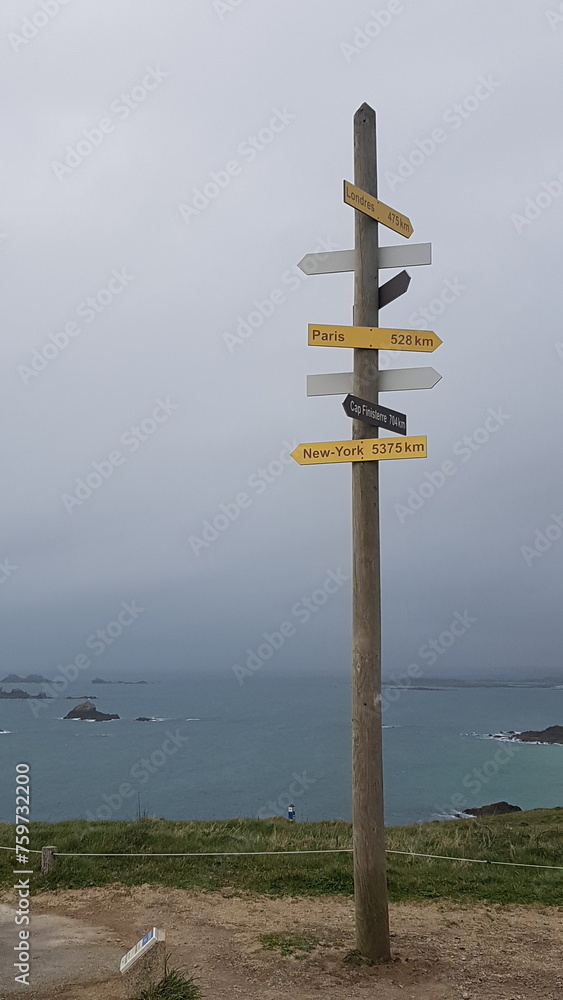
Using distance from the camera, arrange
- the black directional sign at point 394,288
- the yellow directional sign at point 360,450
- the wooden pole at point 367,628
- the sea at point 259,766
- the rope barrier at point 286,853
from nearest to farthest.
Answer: the wooden pole at point 367,628 < the yellow directional sign at point 360,450 < the black directional sign at point 394,288 < the rope barrier at point 286,853 < the sea at point 259,766

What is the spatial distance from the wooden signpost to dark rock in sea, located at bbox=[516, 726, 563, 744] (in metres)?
88.2

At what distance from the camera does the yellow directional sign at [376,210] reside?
218 inches

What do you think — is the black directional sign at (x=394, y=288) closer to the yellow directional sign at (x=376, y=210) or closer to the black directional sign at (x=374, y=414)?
the yellow directional sign at (x=376, y=210)

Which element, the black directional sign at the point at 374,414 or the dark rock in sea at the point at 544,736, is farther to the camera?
the dark rock in sea at the point at 544,736

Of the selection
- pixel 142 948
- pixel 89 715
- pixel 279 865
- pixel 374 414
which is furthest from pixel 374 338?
pixel 89 715

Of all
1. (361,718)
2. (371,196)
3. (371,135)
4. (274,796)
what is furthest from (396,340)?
(274,796)

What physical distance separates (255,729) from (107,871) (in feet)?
322

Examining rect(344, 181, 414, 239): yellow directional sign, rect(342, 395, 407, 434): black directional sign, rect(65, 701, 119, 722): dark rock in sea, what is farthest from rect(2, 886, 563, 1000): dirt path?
rect(65, 701, 119, 722): dark rock in sea

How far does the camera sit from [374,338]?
566 cm

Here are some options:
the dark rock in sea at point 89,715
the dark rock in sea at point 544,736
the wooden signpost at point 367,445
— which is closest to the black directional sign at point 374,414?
the wooden signpost at point 367,445

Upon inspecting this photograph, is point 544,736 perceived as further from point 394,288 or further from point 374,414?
point 394,288

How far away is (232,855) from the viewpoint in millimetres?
8289

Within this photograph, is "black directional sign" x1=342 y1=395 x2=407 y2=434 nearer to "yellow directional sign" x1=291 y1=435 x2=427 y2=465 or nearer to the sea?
"yellow directional sign" x1=291 y1=435 x2=427 y2=465

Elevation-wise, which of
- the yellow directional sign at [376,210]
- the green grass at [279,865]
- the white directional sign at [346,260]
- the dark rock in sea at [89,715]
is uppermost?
the yellow directional sign at [376,210]
